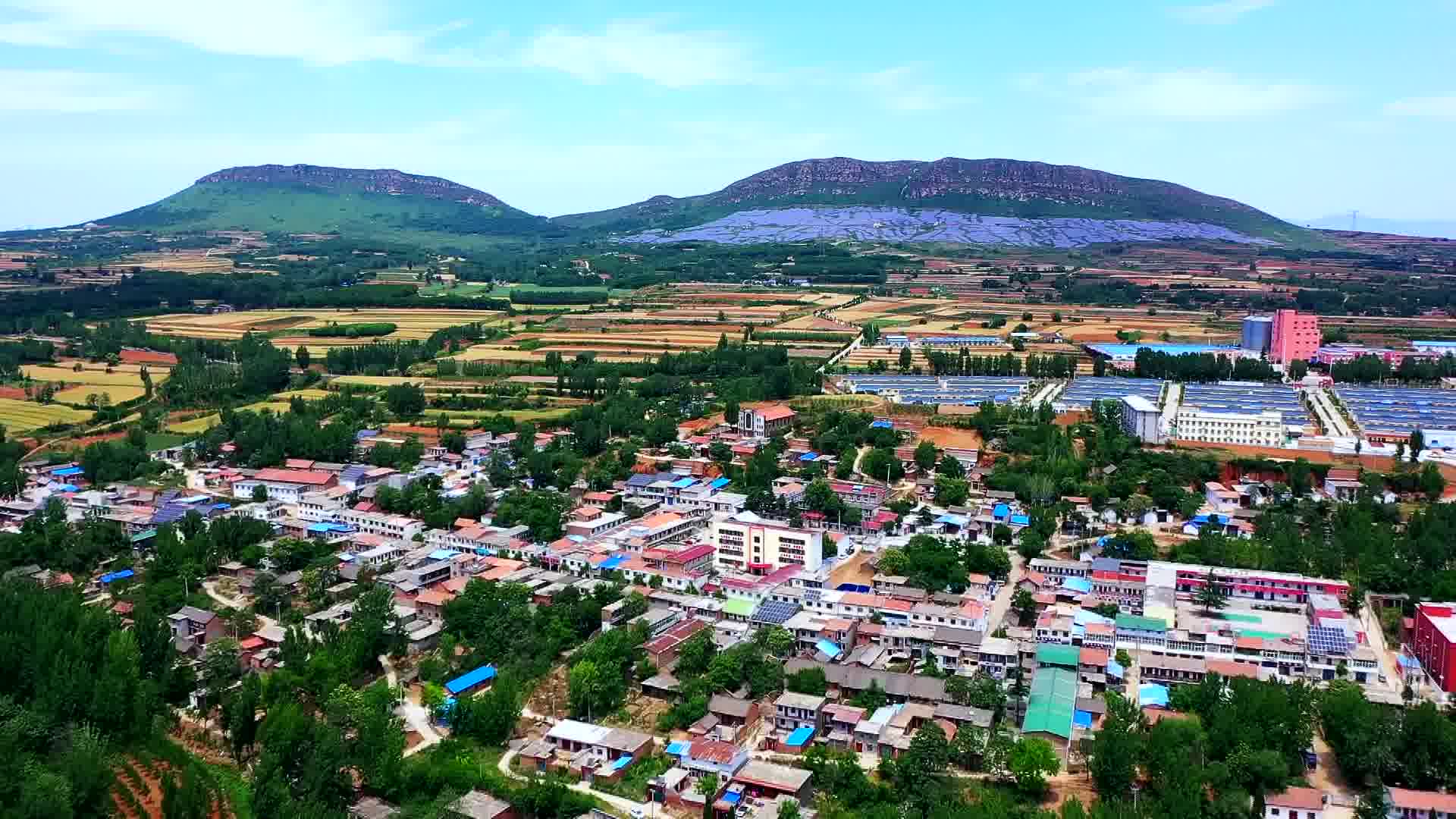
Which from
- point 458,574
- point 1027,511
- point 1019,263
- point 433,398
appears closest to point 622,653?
point 458,574

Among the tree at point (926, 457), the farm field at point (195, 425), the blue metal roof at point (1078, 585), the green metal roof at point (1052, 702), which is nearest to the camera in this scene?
the green metal roof at point (1052, 702)

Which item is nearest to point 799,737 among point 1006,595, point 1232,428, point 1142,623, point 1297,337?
point 1142,623

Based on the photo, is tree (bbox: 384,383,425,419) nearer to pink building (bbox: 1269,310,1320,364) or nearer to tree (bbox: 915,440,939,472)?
tree (bbox: 915,440,939,472)

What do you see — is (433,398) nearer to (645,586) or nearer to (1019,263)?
(645,586)

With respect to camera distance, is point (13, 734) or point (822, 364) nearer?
point (13, 734)

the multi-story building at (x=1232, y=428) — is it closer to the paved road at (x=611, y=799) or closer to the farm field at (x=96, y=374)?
the paved road at (x=611, y=799)

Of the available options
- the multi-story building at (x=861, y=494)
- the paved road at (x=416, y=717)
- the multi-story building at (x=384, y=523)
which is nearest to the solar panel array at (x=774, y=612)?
the paved road at (x=416, y=717)
